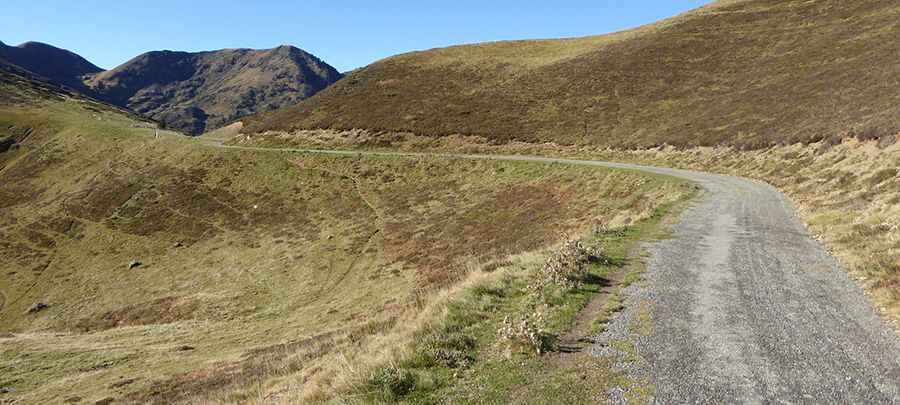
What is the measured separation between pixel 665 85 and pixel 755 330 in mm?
71114

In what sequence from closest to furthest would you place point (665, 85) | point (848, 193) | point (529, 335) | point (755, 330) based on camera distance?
point (529, 335)
point (755, 330)
point (848, 193)
point (665, 85)

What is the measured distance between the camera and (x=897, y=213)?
15.7 meters

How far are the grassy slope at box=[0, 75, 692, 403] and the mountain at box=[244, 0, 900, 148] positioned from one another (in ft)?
53.5

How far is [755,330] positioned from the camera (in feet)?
29.7

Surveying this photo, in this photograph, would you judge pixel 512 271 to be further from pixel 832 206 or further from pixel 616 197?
pixel 616 197

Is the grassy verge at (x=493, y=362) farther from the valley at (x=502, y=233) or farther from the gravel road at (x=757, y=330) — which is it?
the gravel road at (x=757, y=330)

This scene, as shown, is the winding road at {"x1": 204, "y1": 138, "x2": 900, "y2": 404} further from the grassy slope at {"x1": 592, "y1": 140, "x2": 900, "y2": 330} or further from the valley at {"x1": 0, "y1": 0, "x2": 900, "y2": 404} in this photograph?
the grassy slope at {"x1": 592, "y1": 140, "x2": 900, "y2": 330}

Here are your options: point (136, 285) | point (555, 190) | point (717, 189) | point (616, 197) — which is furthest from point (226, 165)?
point (717, 189)

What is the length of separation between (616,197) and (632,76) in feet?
174

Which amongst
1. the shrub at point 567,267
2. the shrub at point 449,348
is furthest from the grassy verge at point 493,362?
the shrub at point 567,267

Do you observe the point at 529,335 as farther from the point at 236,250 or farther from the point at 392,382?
the point at 236,250

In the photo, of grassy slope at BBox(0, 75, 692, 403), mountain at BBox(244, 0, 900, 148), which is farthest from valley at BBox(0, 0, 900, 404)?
mountain at BBox(244, 0, 900, 148)

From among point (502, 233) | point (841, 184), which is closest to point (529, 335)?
point (502, 233)

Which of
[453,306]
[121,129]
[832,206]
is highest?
[121,129]
